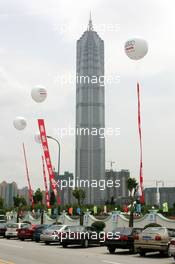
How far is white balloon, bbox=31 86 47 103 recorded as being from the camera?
81.5ft

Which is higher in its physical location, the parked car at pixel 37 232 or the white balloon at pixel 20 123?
the white balloon at pixel 20 123

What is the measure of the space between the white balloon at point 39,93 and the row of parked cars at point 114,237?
8.02m

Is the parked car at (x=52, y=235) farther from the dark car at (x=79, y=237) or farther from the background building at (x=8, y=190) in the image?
the background building at (x=8, y=190)

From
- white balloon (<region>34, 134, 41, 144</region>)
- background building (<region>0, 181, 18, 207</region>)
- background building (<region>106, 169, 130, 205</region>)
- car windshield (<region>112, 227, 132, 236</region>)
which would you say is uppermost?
background building (<region>0, 181, 18, 207</region>)

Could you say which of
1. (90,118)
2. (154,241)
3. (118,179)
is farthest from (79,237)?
(118,179)

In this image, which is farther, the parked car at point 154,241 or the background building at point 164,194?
the background building at point 164,194

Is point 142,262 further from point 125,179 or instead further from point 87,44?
point 125,179

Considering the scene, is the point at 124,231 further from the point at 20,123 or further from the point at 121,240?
the point at 20,123

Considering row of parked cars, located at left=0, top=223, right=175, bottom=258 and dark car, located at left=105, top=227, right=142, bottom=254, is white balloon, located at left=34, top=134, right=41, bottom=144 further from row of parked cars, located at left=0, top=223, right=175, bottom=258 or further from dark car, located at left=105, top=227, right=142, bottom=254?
dark car, located at left=105, top=227, right=142, bottom=254

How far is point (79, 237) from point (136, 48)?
11.0 m

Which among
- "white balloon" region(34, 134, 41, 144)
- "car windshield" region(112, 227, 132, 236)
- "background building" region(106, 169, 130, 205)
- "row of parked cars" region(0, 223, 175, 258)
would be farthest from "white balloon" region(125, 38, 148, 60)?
"white balloon" region(34, 134, 41, 144)

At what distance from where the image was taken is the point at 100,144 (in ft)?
93.9

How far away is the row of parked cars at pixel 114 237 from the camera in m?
18.2

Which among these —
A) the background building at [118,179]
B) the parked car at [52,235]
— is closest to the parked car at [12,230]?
the parked car at [52,235]
